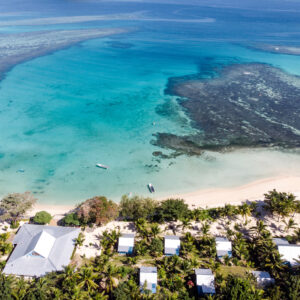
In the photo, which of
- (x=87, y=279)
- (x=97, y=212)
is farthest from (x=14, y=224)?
(x=87, y=279)

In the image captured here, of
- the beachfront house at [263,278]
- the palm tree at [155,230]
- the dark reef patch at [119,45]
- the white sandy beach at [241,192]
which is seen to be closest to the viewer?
the beachfront house at [263,278]

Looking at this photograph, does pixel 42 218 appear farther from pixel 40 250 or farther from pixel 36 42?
pixel 36 42

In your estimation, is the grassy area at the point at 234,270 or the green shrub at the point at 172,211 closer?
the grassy area at the point at 234,270

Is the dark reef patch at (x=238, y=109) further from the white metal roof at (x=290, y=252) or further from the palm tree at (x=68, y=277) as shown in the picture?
the palm tree at (x=68, y=277)

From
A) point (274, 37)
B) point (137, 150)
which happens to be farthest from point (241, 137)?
point (274, 37)

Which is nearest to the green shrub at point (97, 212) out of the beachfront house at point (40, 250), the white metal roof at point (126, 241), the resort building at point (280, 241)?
the beachfront house at point (40, 250)

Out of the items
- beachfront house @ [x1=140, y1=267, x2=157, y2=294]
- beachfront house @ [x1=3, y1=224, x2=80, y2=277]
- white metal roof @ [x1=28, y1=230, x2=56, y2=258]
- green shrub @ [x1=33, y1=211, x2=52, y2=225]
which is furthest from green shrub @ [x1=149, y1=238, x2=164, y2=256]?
green shrub @ [x1=33, y1=211, x2=52, y2=225]
